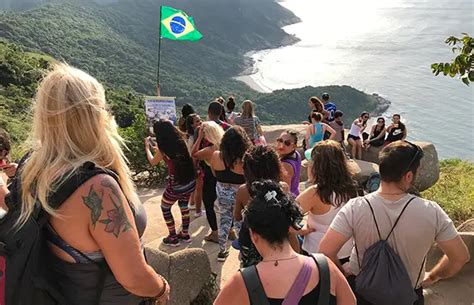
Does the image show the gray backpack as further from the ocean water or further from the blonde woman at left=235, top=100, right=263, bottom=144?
the ocean water

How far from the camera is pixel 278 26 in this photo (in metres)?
106

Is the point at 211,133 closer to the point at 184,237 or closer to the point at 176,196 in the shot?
the point at 176,196

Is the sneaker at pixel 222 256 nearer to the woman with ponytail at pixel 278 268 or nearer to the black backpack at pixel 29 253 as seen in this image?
the woman with ponytail at pixel 278 268

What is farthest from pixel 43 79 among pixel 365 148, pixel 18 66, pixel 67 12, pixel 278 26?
pixel 278 26

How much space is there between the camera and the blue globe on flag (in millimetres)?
9586

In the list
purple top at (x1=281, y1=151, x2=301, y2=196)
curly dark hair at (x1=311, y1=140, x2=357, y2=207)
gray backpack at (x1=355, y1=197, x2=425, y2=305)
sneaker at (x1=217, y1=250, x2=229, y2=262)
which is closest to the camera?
gray backpack at (x1=355, y1=197, x2=425, y2=305)

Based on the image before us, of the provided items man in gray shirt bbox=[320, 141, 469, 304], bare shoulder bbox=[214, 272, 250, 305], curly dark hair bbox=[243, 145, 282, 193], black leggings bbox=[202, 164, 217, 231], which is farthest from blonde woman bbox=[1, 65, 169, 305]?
black leggings bbox=[202, 164, 217, 231]

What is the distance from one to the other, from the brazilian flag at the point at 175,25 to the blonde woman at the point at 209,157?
5001 mm

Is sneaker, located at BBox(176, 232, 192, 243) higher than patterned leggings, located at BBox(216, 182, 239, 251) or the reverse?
the reverse

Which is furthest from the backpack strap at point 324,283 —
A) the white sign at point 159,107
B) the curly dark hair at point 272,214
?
the white sign at point 159,107

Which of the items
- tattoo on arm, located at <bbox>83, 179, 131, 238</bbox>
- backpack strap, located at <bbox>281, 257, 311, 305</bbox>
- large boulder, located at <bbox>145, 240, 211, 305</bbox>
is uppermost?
tattoo on arm, located at <bbox>83, 179, 131, 238</bbox>

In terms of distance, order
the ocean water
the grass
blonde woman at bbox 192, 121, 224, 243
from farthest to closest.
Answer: the ocean water < the grass < blonde woman at bbox 192, 121, 224, 243

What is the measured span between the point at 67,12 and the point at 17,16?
13.8 metres

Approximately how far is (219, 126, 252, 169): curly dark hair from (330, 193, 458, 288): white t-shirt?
162 centimetres
